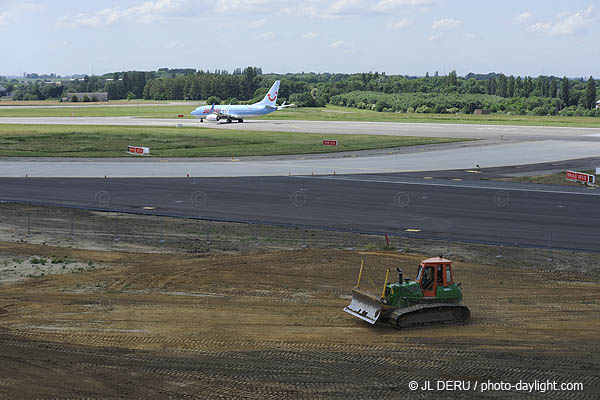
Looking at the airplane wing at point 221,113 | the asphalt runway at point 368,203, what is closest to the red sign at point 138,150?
the asphalt runway at point 368,203

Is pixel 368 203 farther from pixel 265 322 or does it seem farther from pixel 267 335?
pixel 267 335

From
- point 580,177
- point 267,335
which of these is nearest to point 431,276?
point 267,335

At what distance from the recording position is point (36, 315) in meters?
23.1

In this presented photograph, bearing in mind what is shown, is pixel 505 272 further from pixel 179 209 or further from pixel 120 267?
pixel 179 209

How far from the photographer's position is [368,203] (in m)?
48.6

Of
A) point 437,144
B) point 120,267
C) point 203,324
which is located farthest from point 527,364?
point 437,144

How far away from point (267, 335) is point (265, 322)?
4.11 ft

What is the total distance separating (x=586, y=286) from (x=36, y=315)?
66.0ft

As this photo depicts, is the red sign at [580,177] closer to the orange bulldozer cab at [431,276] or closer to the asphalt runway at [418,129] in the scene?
the orange bulldozer cab at [431,276]

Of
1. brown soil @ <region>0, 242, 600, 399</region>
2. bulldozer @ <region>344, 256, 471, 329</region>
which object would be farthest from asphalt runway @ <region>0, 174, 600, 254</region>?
bulldozer @ <region>344, 256, 471, 329</region>

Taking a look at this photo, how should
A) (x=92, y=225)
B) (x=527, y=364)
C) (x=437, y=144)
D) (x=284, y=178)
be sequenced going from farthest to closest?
(x=437, y=144) → (x=284, y=178) → (x=92, y=225) → (x=527, y=364)

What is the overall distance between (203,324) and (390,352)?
605cm

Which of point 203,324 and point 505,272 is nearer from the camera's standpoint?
point 203,324

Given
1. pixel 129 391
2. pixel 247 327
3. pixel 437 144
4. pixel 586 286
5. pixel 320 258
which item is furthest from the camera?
pixel 437 144
